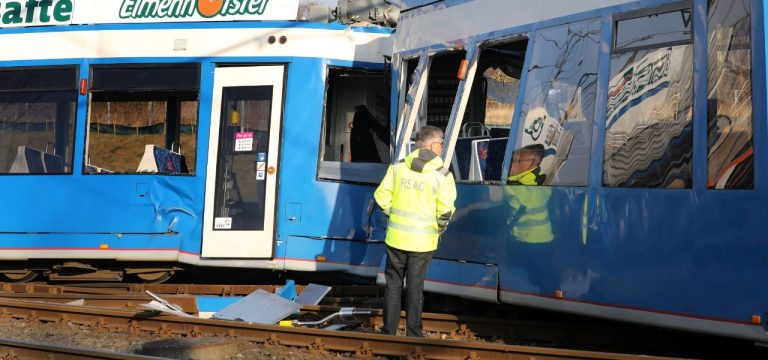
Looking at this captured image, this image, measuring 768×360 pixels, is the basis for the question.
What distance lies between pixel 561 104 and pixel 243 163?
454cm

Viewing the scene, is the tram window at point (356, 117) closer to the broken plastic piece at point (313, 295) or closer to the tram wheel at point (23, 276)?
the broken plastic piece at point (313, 295)

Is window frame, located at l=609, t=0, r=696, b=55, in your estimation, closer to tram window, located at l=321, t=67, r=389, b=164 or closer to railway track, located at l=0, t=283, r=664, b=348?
railway track, located at l=0, t=283, r=664, b=348

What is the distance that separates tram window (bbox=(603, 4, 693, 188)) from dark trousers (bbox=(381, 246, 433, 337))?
153cm

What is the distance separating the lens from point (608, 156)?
790 centimetres

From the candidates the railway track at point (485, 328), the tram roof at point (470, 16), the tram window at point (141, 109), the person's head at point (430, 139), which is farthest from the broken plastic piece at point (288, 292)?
the person's head at point (430, 139)

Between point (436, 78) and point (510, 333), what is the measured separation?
102 inches

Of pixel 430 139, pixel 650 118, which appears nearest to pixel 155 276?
pixel 430 139

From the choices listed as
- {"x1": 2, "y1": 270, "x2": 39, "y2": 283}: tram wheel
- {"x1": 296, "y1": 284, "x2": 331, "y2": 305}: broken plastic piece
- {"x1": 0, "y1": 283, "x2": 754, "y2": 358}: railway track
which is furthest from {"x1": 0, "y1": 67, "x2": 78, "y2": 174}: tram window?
{"x1": 296, "y1": 284, "x2": 331, "y2": 305}: broken plastic piece

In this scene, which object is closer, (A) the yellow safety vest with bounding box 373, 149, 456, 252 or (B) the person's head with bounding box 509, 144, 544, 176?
(A) the yellow safety vest with bounding box 373, 149, 456, 252

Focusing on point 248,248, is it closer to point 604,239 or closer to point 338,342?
point 338,342

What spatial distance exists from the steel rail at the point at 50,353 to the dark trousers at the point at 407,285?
195 centimetres

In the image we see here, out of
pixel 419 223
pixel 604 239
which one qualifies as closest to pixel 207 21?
pixel 419 223

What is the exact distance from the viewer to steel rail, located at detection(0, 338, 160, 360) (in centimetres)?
745

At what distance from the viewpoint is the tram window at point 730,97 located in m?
6.82
